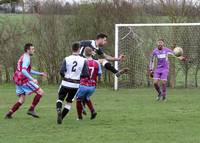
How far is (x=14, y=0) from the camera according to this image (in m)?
32.9

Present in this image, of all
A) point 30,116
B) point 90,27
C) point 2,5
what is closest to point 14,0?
point 2,5

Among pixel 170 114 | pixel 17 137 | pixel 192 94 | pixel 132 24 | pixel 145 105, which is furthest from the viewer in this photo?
pixel 132 24

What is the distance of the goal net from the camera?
2433cm

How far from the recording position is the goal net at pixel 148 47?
79.8 ft

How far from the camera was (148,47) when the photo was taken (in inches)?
984

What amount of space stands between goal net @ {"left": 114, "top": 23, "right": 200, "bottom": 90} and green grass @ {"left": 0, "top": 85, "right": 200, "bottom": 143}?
630 cm

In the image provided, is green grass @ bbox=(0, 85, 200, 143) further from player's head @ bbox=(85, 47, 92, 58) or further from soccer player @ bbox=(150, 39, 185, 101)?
player's head @ bbox=(85, 47, 92, 58)

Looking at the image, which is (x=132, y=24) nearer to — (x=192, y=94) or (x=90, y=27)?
(x=90, y=27)

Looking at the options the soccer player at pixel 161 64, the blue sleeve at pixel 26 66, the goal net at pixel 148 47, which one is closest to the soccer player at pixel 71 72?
the blue sleeve at pixel 26 66

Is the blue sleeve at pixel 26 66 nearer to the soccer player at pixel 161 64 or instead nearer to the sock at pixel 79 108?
the sock at pixel 79 108

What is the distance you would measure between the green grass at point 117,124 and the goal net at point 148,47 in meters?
6.30

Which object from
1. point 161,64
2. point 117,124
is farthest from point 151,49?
point 117,124

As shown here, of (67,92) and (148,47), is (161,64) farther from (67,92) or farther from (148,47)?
(67,92)

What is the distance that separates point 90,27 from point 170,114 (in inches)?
524
